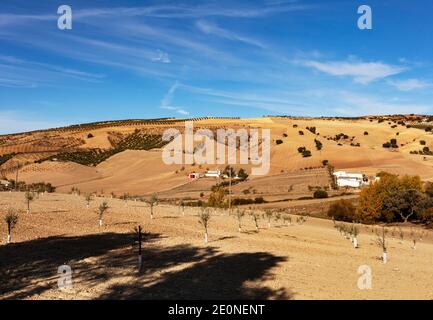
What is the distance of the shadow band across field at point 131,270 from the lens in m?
17.7

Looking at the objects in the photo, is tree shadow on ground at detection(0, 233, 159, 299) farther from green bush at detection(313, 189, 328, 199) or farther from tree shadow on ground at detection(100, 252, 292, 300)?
green bush at detection(313, 189, 328, 199)

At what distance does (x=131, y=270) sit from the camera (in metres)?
21.1

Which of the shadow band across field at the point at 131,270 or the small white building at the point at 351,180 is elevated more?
the small white building at the point at 351,180

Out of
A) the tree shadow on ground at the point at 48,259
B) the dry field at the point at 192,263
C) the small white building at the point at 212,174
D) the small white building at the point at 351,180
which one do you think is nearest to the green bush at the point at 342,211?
the small white building at the point at 351,180

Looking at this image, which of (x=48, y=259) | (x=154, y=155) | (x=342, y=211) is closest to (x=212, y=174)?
(x=154, y=155)

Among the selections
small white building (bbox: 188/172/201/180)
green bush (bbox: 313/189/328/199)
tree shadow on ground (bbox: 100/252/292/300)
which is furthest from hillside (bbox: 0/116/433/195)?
tree shadow on ground (bbox: 100/252/292/300)

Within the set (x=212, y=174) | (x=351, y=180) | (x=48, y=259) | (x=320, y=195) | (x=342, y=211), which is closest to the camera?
(x=48, y=259)

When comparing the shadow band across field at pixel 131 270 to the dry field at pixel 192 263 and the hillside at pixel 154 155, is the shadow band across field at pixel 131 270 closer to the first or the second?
the dry field at pixel 192 263

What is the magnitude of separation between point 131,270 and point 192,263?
3.50 metres

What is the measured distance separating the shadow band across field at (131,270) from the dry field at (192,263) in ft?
0.13

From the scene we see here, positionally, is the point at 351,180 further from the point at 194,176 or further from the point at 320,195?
the point at 194,176

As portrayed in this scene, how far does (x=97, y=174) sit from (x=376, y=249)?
82.9 metres

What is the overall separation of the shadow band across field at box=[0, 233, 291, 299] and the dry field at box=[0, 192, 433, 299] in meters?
0.04

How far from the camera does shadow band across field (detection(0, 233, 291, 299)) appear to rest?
17672 mm
